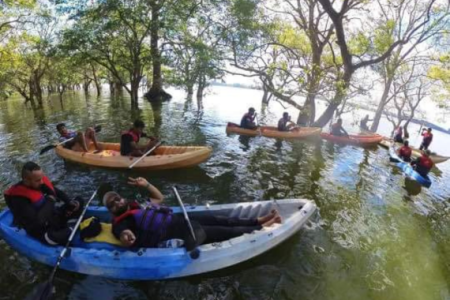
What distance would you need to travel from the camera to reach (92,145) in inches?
447

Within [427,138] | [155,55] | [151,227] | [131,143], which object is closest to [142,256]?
[151,227]

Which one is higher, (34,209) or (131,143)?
(34,209)

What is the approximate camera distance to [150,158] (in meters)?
10.0

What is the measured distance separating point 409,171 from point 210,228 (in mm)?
10713

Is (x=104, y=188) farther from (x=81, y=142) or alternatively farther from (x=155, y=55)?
(x=155, y=55)

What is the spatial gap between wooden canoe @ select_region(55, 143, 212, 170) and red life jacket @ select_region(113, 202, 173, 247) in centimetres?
473

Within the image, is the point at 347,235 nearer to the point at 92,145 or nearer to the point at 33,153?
the point at 92,145

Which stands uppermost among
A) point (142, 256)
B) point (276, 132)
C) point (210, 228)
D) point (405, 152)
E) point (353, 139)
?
point (210, 228)

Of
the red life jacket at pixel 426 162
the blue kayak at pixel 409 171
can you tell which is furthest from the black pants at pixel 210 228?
the red life jacket at pixel 426 162

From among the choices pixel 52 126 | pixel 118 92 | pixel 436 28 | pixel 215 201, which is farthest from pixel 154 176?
pixel 118 92

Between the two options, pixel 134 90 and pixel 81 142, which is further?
pixel 134 90

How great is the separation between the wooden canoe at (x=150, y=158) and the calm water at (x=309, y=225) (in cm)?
30

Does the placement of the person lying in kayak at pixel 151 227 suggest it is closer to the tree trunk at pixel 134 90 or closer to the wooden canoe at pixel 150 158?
the wooden canoe at pixel 150 158

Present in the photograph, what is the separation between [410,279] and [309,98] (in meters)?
16.7
